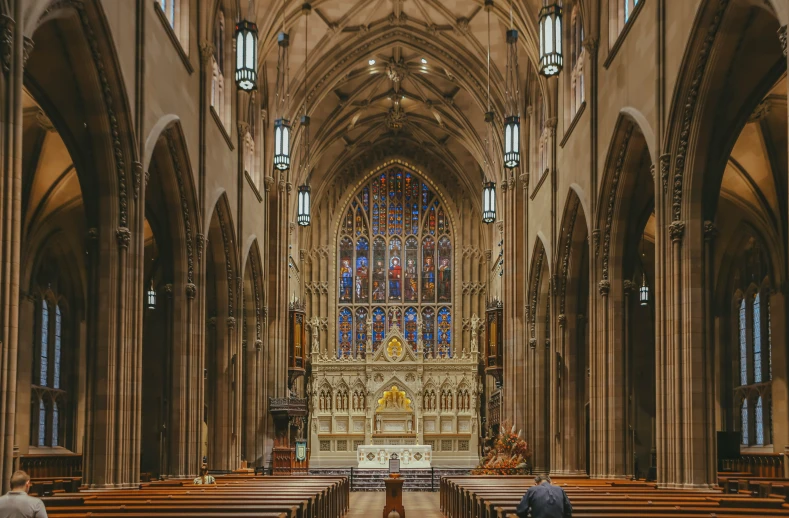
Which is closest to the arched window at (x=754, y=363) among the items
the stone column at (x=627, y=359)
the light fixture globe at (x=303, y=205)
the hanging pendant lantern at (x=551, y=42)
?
the stone column at (x=627, y=359)

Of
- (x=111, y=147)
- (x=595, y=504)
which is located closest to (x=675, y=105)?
(x=595, y=504)

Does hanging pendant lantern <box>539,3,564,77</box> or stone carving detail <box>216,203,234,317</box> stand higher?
hanging pendant lantern <box>539,3,564,77</box>

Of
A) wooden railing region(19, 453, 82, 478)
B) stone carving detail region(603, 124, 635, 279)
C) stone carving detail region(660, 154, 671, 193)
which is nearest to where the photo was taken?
stone carving detail region(660, 154, 671, 193)

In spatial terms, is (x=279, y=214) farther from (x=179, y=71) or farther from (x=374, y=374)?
(x=179, y=71)

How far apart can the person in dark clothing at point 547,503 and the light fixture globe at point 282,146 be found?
18488 mm

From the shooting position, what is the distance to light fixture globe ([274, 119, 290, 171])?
28797 millimetres

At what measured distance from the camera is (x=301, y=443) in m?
37.5

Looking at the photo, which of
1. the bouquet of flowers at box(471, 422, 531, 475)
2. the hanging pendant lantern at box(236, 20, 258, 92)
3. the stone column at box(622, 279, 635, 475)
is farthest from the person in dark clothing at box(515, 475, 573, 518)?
the bouquet of flowers at box(471, 422, 531, 475)

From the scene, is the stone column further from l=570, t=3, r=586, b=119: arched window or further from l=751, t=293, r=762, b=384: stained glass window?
l=751, t=293, r=762, b=384: stained glass window

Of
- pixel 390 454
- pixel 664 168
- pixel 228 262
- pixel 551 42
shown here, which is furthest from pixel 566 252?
pixel 390 454

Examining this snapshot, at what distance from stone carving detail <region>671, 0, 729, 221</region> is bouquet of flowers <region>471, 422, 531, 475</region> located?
15411 mm

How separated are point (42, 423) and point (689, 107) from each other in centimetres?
2268

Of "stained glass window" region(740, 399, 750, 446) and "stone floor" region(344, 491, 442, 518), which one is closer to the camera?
"stone floor" region(344, 491, 442, 518)

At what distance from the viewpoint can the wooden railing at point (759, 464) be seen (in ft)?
89.4
